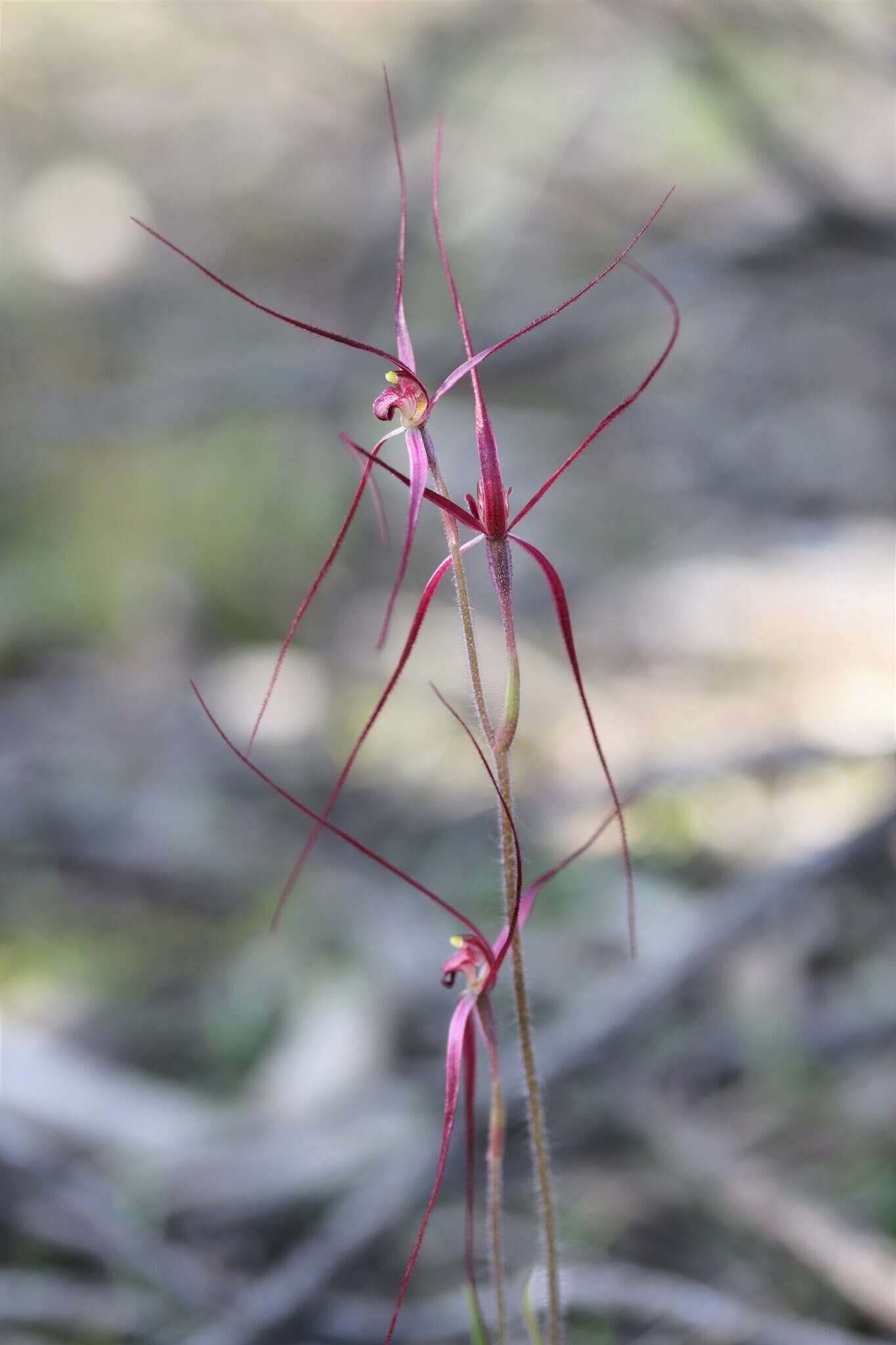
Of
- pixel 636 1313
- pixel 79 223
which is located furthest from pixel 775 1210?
pixel 79 223

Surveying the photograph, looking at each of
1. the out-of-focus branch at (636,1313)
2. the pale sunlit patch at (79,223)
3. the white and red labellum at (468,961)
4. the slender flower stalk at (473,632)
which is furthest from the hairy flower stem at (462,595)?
the pale sunlit patch at (79,223)

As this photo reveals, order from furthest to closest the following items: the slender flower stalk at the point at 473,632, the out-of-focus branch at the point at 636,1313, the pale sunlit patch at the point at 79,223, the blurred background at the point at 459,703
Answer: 1. the pale sunlit patch at the point at 79,223
2. the blurred background at the point at 459,703
3. the out-of-focus branch at the point at 636,1313
4. the slender flower stalk at the point at 473,632

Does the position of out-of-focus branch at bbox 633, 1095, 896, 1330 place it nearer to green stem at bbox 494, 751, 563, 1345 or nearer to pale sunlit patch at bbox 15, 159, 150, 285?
green stem at bbox 494, 751, 563, 1345

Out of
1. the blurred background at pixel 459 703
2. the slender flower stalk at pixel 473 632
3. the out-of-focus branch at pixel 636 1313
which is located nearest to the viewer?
the slender flower stalk at pixel 473 632

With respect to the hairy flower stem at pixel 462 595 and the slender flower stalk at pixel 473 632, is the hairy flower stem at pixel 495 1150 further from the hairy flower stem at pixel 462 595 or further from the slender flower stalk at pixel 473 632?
the hairy flower stem at pixel 462 595

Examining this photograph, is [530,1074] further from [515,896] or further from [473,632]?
[473,632]

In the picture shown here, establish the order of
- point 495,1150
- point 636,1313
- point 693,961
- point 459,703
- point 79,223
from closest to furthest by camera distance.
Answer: point 495,1150
point 636,1313
point 693,961
point 459,703
point 79,223
